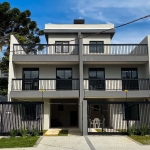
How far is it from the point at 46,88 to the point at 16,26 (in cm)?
1286

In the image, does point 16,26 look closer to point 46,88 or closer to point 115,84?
point 46,88

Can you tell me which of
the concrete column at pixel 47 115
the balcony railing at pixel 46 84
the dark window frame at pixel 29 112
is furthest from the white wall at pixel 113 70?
the dark window frame at pixel 29 112

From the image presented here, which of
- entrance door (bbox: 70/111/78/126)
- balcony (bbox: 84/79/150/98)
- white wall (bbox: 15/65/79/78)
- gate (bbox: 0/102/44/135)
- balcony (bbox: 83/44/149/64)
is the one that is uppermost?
balcony (bbox: 83/44/149/64)

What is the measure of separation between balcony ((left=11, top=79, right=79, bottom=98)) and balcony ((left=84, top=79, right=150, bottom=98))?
3.29 ft

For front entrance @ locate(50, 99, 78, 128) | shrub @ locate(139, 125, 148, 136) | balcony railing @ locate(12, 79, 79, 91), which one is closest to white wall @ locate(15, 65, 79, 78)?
balcony railing @ locate(12, 79, 79, 91)

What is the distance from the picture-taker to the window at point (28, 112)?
14106 millimetres

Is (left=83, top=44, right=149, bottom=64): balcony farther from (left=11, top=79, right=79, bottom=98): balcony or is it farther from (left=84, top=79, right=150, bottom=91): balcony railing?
(left=11, top=79, right=79, bottom=98): balcony

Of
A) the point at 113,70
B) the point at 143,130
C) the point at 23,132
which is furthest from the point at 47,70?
the point at 143,130

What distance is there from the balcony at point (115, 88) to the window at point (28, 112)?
13.3 feet

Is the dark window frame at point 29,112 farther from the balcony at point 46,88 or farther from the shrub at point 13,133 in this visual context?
the balcony at point 46,88

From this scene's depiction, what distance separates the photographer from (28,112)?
14.5 metres

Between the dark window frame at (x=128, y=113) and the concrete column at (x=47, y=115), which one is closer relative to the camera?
the dark window frame at (x=128, y=113)

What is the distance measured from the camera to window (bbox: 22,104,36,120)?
46.3ft

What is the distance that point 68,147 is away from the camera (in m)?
9.72
